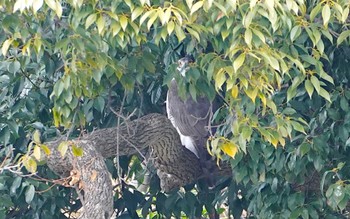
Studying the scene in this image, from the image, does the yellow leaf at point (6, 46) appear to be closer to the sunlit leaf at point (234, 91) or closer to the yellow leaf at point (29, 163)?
the yellow leaf at point (29, 163)

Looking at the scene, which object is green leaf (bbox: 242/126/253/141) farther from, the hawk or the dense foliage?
the hawk

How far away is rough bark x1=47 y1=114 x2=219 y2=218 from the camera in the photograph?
499 cm

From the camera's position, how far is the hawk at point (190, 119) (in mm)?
6188

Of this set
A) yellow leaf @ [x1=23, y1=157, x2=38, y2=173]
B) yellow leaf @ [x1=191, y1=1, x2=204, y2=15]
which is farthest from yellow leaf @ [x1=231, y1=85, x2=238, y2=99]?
yellow leaf @ [x1=23, y1=157, x2=38, y2=173]

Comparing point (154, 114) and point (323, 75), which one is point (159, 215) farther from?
point (323, 75)

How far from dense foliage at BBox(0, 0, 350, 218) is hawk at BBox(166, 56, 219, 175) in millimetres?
128

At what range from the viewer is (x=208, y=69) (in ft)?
14.1

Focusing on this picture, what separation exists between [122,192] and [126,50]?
6.46ft

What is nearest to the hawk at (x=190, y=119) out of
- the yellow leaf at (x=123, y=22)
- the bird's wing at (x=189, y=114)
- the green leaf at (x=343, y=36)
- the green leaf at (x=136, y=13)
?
the bird's wing at (x=189, y=114)

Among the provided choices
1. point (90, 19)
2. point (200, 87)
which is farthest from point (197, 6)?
point (200, 87)

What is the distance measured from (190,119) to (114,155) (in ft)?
2.95

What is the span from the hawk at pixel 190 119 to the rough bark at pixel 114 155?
0.29ft

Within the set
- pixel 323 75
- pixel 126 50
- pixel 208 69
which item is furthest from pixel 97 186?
pixel 323 75

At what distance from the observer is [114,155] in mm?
5812
